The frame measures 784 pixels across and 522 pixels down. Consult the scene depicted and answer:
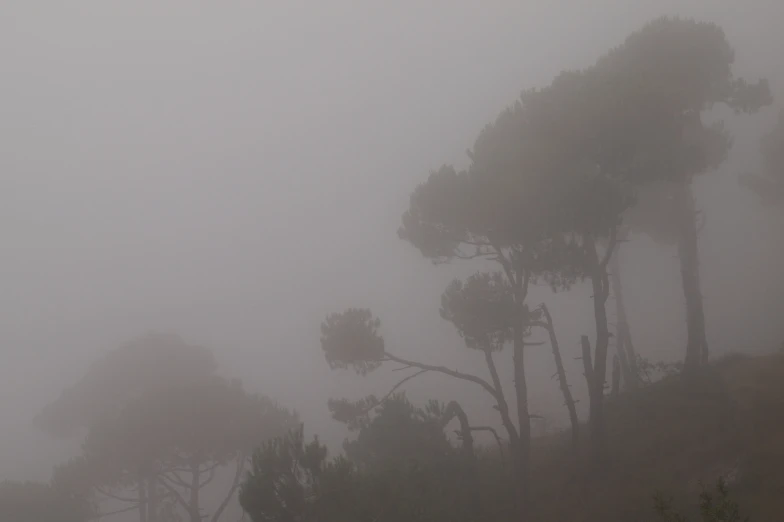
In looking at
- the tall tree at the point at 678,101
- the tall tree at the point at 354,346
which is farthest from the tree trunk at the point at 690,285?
the tall tree at the point at 354,346

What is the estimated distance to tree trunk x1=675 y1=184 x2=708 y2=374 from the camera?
1711 centimetres

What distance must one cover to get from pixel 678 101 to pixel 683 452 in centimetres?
997

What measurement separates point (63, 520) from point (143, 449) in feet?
13.3

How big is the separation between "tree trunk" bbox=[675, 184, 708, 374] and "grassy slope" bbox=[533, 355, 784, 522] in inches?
25.1

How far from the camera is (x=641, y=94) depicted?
14594mm

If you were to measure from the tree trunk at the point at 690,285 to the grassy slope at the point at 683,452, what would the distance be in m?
0.64

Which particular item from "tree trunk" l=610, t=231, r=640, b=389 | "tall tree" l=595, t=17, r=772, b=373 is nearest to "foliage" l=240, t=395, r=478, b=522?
"tall tree" l=595, t=17, r=772, b=373

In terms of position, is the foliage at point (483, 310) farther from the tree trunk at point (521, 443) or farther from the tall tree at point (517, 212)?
the tree trunk at point (521, 443)

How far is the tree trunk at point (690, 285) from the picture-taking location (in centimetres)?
1711

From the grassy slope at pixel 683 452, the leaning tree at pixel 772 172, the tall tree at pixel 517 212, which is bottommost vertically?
the grassy slope at pixel 683 452

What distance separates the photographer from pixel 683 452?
42.4 ft

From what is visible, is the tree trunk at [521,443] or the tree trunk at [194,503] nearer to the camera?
the tree trunk at [521,443]

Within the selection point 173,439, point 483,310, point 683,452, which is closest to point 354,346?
point 483,310

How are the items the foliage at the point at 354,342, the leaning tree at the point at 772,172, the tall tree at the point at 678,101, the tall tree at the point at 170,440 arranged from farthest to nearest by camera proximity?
the leaning tree at the point at 772,172 < the tall tree at the point at 170,440 < the foliage at the point at 354,342 < the tall tree at the point at 678,101
